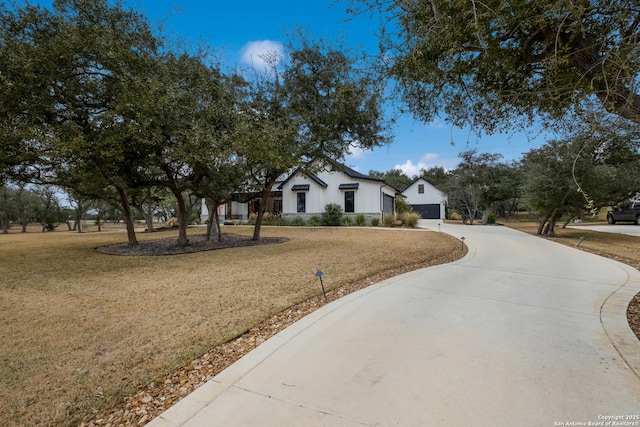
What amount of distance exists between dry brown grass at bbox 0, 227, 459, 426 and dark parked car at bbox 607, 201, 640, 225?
80.9 feet

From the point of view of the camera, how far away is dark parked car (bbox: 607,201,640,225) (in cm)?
2231

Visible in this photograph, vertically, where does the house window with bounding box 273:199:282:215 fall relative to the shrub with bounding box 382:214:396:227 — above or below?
above

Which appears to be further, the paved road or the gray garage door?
→ the gray garage door

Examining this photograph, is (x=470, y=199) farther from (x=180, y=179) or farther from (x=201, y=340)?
(x=201, y=340)

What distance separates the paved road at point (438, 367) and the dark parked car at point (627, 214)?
25617 millimetres

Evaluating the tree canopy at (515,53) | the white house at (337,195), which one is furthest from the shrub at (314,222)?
the tree canopy at (515,53)

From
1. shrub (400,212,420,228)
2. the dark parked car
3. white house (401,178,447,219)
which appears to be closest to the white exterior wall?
shrub (400,212,420,228)

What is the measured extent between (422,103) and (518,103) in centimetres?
142

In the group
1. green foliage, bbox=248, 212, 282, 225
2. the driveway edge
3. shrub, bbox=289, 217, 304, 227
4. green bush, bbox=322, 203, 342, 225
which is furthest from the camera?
green foliage, bbox=248, 212, 282, 225

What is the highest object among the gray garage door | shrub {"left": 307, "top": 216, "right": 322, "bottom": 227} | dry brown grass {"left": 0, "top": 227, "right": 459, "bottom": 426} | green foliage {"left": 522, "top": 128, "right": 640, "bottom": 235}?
green foliage {"left": 522, "top": 128, "right": 640, "bottom": 235}

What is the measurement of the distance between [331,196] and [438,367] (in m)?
20.7

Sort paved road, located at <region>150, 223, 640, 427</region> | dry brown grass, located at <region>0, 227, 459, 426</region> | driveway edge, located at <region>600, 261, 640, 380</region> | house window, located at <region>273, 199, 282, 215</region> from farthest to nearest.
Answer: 1. house window, located at <region>273, 199, 282, 215</region>
2. driveway edge, located at <region>600, 261, 640, 380</region>
3. dry brown grass, located at <region>0, 227, 459, 426</region>
4. paved road, located at <region>150, 223, 640, 427</region>

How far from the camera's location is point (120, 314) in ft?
14.0

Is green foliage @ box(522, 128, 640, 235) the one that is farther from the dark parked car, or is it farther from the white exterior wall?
the dark parked car
